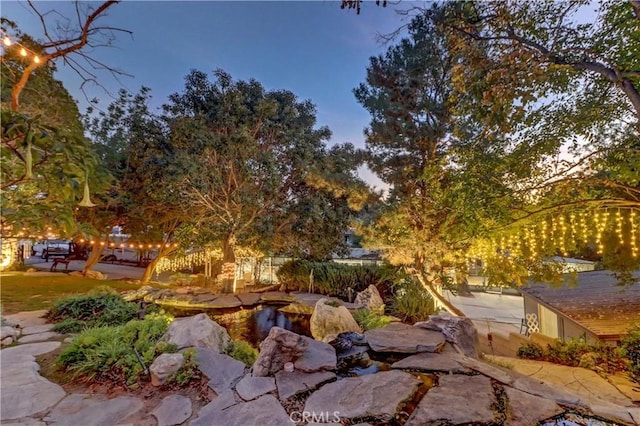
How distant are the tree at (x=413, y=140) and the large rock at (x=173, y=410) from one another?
5.33 metres

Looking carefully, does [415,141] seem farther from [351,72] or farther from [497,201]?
[497,201]

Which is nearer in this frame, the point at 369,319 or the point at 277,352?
the point at 277,352

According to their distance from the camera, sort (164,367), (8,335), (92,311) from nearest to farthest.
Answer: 1. (164,367)
2. (8,335)
3. (92,311)

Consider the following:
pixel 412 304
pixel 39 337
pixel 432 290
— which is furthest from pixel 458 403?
pixel 39 337

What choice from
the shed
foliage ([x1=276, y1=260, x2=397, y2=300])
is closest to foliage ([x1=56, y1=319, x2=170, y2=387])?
foliage ([x1=276, y1=260, x2=397, y2=300])

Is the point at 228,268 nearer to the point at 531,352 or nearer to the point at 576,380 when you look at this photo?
the point at 531,352

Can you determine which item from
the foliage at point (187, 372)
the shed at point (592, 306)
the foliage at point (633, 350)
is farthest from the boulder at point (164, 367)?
the foliage at point (633, 350)

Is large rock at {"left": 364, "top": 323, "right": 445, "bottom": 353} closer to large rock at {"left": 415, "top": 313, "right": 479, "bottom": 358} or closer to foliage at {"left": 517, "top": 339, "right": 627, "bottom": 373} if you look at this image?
large rock at {"left": 415, "top": 313, "right": 479, "bottom": 358}

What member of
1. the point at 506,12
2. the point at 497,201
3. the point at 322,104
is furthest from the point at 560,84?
the point at 322,104

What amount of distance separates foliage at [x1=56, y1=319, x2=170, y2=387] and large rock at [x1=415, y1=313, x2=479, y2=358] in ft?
11.5

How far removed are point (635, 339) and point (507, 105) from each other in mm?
4976

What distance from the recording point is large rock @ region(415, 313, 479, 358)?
3768mm

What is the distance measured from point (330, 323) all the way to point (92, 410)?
139 inches

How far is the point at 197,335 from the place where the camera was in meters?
3.58
